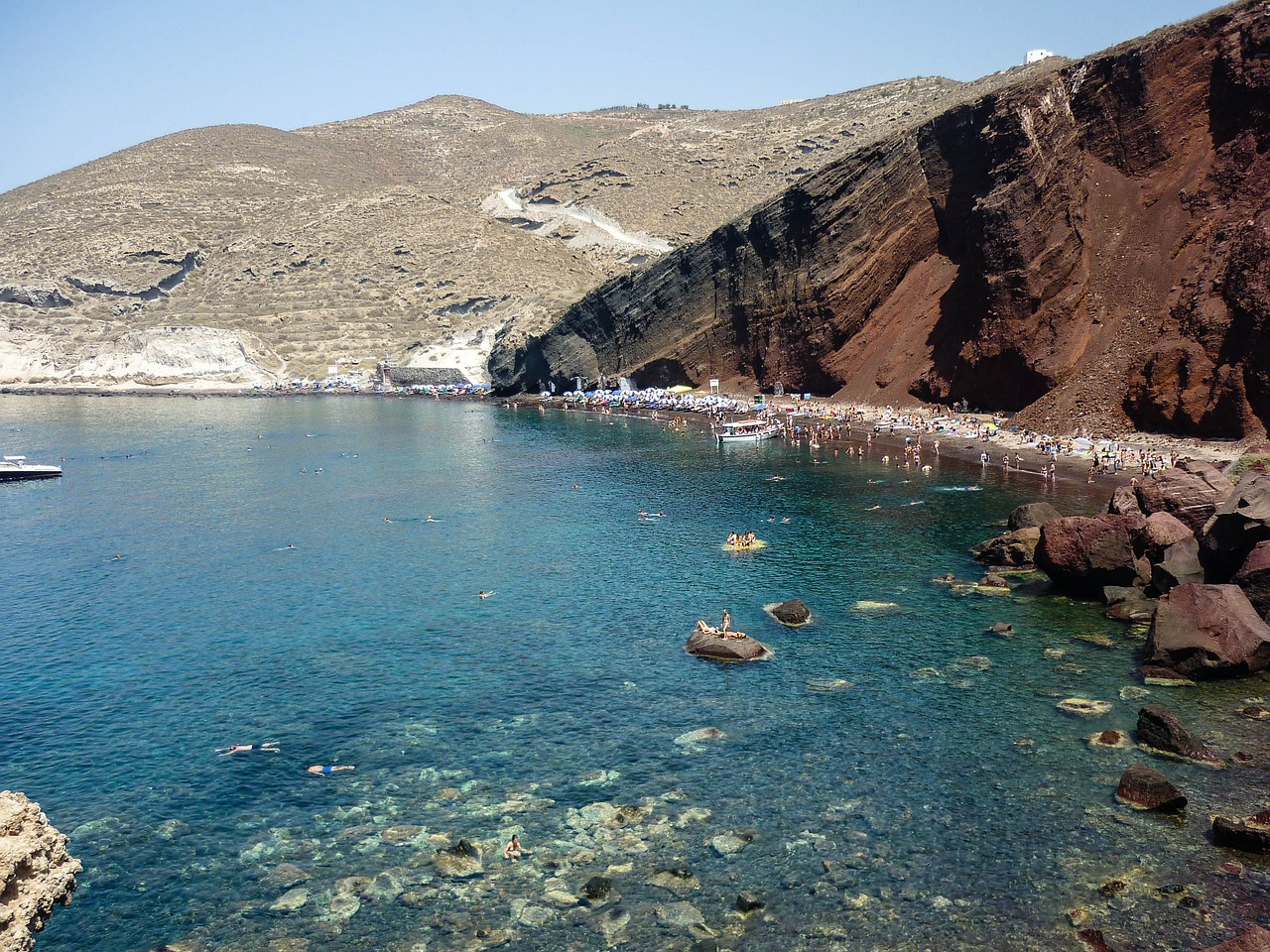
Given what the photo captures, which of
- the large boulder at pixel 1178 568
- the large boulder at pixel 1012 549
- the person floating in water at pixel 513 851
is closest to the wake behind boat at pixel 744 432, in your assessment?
the large boulder at pixel 1012 549

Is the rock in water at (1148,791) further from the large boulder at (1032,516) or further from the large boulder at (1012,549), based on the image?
the large boulder at (1032,516)

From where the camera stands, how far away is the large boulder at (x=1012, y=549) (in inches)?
1763

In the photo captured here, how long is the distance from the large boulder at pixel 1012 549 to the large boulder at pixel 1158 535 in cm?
501

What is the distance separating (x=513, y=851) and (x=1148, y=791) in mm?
15387

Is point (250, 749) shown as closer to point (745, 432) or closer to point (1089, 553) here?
point (1089, 553)

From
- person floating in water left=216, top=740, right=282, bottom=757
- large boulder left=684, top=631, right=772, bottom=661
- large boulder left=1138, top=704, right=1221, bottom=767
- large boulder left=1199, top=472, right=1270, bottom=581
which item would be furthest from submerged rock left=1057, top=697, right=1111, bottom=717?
person floating in water left=216, top=740, right=282, bottom=757

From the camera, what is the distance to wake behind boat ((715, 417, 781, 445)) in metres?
90.8

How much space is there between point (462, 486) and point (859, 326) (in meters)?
51.7

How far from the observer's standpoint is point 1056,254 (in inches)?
3004

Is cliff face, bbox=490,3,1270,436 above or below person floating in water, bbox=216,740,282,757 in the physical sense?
above

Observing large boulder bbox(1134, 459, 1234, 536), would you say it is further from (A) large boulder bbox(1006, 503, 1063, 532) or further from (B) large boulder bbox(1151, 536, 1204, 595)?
(A) large boulder bbox(1006, 503, 1063, 532)

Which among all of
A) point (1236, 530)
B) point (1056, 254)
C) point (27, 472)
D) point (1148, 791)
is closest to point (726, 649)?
point (1148, 791)

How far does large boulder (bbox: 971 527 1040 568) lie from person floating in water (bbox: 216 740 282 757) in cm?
3313

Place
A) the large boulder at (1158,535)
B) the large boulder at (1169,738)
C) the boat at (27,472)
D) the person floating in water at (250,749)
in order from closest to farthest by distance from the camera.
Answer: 1. the large boulder at (1169,738)
2. the person floating in water at (250,749)
3. the large boulder at (1158,535)
4. the boat at (27,472)
